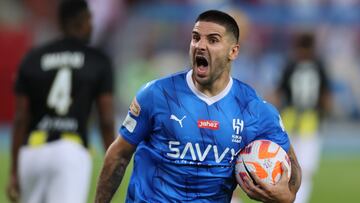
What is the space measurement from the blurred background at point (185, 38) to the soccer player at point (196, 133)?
17270 millimetres

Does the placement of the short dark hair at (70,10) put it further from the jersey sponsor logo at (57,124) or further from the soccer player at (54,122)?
the jersey sponsor logo at (57,124)

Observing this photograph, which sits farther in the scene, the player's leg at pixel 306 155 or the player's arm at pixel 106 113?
the player's leg at pixel 306 155

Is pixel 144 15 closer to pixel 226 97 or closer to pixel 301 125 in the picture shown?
pixel 301 125

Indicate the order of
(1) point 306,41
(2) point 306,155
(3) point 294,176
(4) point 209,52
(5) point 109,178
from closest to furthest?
(4) point 209,52, (5) point 109,178, (3) point 294,176, (1) point 306,41, (2) point 306,155

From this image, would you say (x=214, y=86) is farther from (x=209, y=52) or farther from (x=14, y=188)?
(x=14, y=188)

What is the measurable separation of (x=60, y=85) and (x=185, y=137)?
2.35 m

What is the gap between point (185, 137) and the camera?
732 cm

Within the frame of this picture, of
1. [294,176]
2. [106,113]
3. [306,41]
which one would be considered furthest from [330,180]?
[294,176]

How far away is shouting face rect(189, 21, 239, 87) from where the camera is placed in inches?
Answer: 284

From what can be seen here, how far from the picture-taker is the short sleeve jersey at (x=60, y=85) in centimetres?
940

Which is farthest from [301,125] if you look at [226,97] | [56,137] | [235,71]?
[235,71]

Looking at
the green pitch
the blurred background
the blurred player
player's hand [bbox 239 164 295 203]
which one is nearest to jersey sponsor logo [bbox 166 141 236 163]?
player's hand [bbox 239 164 295 203]

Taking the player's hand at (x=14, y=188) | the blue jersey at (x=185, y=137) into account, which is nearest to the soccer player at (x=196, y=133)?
the blue jersey at (x=185, y=137)

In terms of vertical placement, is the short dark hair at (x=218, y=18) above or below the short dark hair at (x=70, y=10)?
above
